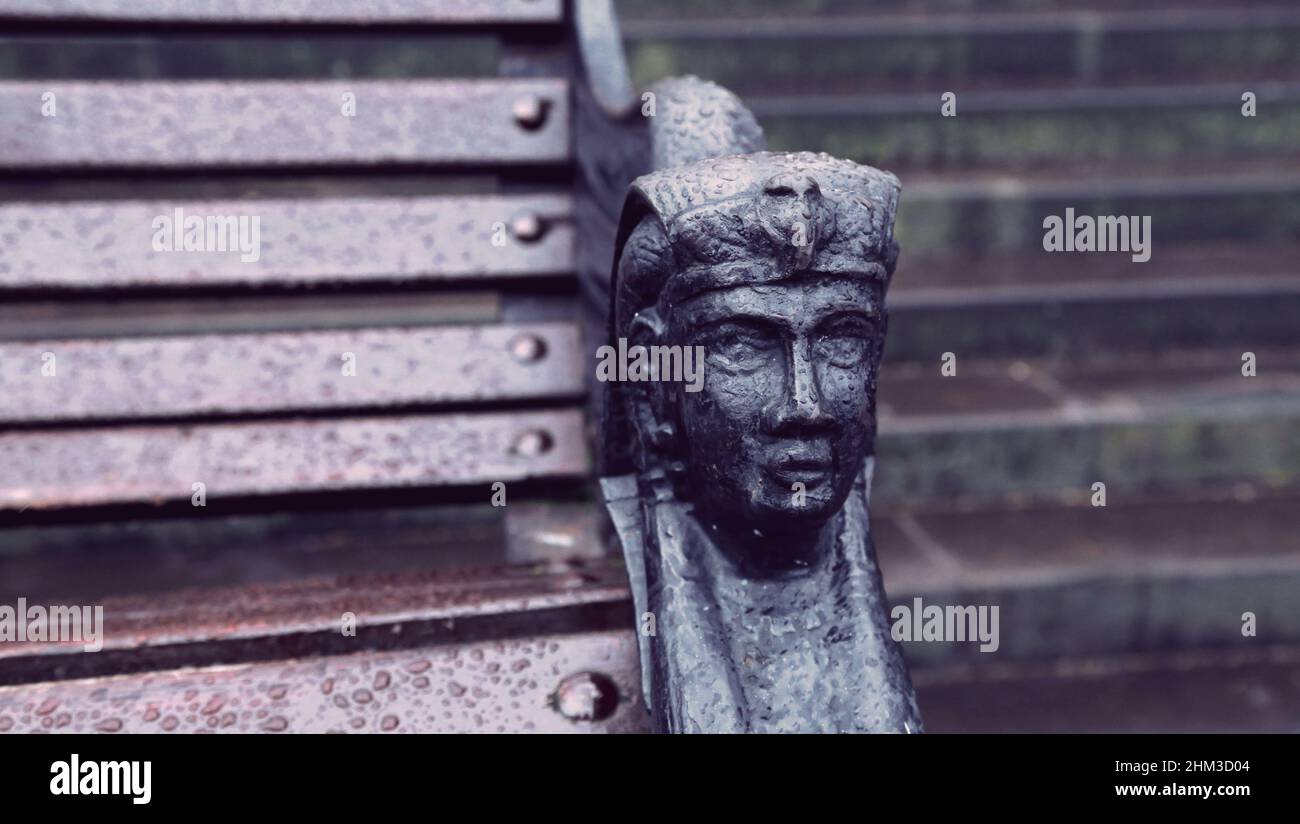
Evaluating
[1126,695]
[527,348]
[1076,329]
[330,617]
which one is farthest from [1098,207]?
[330,617]

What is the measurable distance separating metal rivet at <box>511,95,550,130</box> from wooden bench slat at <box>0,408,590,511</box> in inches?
21.6

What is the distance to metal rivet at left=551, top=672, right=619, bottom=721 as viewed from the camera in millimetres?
1537

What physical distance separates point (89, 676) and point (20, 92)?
1066 millimetres

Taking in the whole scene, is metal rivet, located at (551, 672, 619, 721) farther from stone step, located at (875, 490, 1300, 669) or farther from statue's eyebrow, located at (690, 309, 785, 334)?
stone step, located at (875, 490, 1300, 669)

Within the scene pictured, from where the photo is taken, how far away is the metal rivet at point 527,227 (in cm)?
214

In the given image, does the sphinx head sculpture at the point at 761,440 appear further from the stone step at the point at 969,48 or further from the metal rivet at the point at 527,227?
the stone step at the point at 969,48

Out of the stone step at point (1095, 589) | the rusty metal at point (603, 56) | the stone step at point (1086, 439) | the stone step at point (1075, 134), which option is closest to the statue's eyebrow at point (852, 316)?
the rusty metal at point (603, 56)

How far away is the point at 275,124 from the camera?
2.08 m

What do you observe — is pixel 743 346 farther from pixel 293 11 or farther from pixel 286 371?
pixel 293 11

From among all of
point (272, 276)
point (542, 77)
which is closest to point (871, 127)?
point (542, 77)

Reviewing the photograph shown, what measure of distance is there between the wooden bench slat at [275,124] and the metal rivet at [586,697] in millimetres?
1032

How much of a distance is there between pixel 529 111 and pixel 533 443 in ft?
2.05
